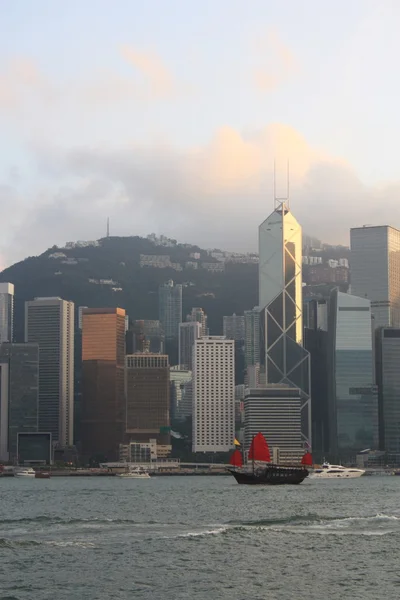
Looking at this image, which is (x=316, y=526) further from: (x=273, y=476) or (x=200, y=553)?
(x=273, y=476)

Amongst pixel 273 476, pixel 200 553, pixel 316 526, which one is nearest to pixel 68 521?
pixel 316 526

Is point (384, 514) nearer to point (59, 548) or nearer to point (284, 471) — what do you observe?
point (59, 548)

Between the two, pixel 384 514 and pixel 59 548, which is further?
pixel 384 514

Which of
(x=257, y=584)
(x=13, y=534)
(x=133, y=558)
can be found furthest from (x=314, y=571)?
(x=13, y=534)

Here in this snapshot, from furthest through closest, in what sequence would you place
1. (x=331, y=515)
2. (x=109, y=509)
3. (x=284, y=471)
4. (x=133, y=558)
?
(x=284, y=471)
(x=109, y=509)
(x=331, y=515)
(x=133, y=558)

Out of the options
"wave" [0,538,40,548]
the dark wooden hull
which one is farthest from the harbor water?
the dark wooden hull

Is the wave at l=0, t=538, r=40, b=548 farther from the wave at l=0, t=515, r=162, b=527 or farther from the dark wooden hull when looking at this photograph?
the dark wooden hull

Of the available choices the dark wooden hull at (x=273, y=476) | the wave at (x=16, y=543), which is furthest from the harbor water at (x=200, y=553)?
the dark wooden hull at (x=273, y=476)
